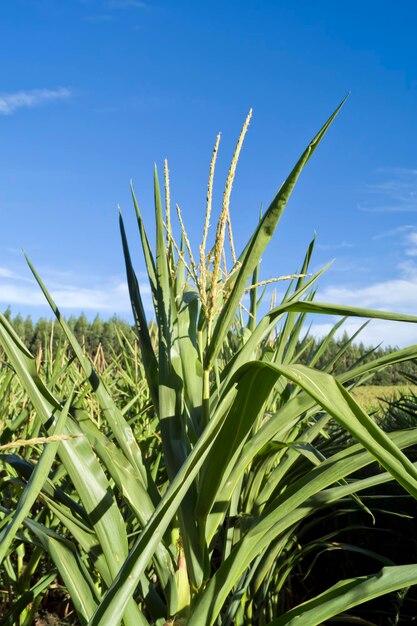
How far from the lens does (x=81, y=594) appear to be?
88 cm

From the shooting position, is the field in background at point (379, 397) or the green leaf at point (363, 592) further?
the field in background at point (379, 397)

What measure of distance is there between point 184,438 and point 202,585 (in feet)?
0.78

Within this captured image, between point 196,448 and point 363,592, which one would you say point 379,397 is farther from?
point 196,448

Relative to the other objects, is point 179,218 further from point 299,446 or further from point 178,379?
point 299,446

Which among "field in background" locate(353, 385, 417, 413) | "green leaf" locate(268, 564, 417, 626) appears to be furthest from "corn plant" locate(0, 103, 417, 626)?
"field in background" locate(353, 385, 417, 413)

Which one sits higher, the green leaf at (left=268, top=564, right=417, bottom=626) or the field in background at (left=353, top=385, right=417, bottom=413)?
the field in background at (left=353, top=385, right=417, bottom=413)

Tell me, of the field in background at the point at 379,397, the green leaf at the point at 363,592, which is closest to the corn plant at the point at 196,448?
the green leaf at the point at 363,592

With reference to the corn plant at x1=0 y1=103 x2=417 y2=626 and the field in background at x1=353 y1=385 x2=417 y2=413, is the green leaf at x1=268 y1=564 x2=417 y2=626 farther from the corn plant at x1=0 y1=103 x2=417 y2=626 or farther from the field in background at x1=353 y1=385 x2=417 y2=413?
the field in background at x1=353 y1=385 x2=417 y2=413

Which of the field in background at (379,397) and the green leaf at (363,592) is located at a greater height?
the field in background at (379,397)

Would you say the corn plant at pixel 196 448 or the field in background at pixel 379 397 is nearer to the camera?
the corn plant at pixel 196 448

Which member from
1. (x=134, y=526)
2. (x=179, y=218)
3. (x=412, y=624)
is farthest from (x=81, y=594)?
(x=412, y=624)

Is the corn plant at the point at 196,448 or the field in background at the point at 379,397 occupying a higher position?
the field in background at the point at 379,397

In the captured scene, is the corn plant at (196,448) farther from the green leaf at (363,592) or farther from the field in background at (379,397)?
the field in background at (379,397)

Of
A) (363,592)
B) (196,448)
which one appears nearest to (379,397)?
(363,592)
